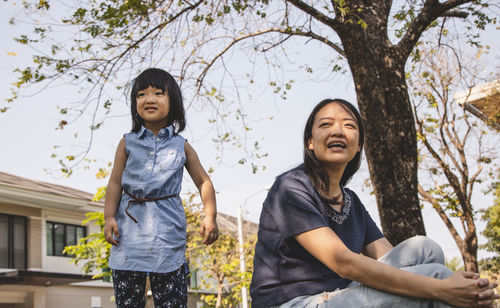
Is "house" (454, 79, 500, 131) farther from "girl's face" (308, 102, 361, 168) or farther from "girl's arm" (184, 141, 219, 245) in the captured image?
"girl's face" (308, 102, 361, 168)

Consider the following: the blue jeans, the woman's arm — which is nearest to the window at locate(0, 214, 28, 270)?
the woman's arm

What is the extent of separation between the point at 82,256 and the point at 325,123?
12.5m

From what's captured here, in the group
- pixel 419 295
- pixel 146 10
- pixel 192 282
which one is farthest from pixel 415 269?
pixel 192 282

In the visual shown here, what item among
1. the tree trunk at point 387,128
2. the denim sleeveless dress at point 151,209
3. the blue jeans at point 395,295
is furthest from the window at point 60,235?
the blue jeans at point 395,295

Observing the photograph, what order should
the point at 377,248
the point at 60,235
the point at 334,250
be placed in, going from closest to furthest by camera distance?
the point at 334,250
the point at 377,248
the point at 60,235

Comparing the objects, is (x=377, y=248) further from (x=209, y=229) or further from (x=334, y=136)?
(x=209, y=229)

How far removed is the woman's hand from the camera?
79.7 inches

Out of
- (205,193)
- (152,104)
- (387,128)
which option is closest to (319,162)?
(205,193)

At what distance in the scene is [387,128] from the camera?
18.8ft

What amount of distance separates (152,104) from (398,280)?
6.42 feet

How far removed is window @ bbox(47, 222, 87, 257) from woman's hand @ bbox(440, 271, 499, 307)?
20238mm

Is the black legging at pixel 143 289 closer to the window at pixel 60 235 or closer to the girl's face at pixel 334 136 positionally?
the girl's face at pixel 334 136

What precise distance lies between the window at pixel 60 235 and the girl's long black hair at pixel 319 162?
63.7ft

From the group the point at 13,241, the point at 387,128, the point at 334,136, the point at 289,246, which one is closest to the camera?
the point at 289,246
